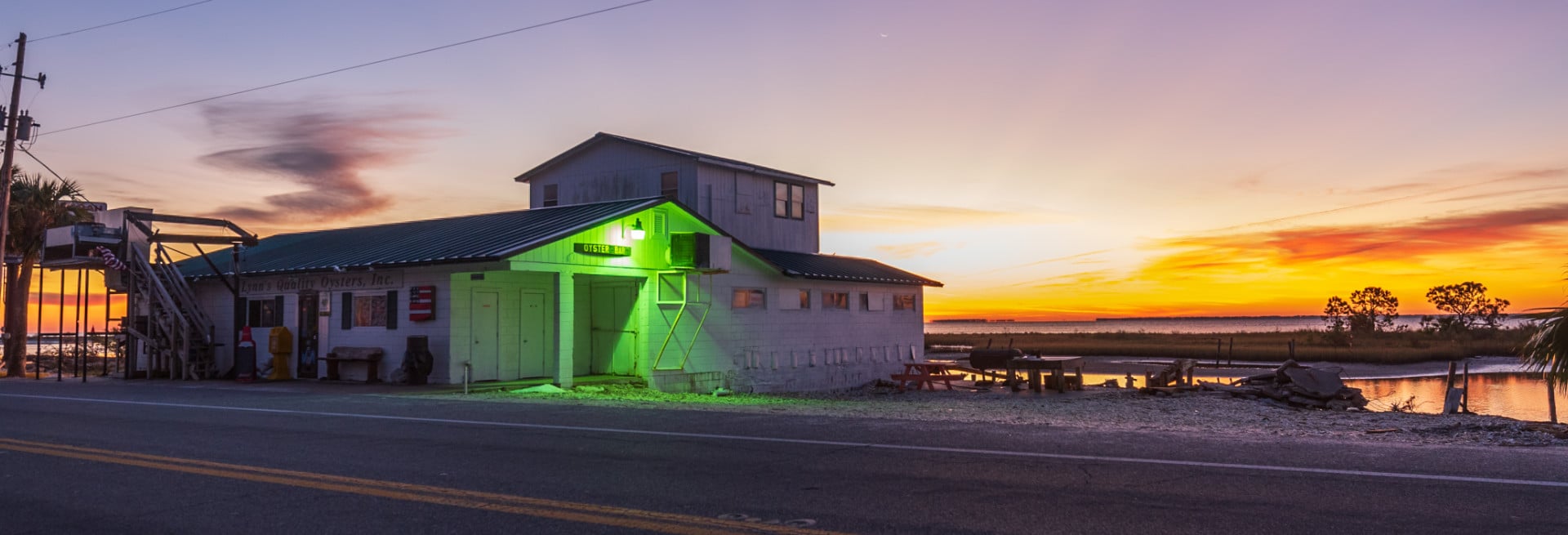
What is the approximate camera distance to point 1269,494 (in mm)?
7512

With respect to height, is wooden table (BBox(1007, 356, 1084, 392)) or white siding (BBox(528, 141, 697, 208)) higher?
white siding (BBox(528, 141, 697, 208))

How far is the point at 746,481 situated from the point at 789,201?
28059 mm

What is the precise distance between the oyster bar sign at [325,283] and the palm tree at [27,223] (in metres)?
13.4

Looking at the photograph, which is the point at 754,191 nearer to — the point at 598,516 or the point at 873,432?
the point at 873,432

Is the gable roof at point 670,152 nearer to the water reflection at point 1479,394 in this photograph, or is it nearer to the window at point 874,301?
the window at point 874,301

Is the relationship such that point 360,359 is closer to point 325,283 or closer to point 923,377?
point 325,283

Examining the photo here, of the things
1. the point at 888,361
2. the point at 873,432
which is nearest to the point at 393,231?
the point at 888,361

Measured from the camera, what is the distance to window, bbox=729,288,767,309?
92.9ft

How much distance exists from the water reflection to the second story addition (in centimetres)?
1835

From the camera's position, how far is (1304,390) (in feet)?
90.1

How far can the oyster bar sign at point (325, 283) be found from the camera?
24.0 meters

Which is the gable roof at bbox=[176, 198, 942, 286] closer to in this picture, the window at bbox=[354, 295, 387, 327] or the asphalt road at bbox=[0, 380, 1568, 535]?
the window at bbox=[354, 295, 387, 327]

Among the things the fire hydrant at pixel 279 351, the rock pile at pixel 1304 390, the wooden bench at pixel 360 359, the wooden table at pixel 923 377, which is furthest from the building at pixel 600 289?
the rock pile at pixel 1304 390

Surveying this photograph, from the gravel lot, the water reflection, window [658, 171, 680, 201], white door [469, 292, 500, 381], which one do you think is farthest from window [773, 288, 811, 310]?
the water reflection
